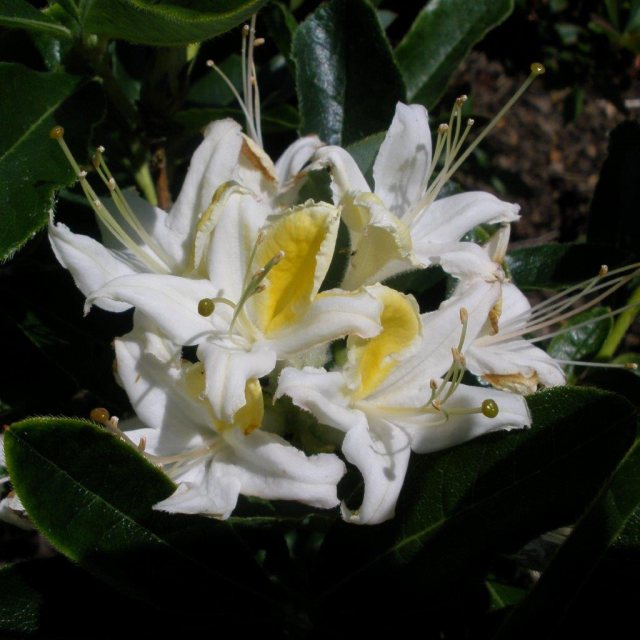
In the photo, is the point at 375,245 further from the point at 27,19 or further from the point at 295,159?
Answer: the point at 27,19

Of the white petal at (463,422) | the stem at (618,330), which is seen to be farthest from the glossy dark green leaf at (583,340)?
the white petal at (463,422)

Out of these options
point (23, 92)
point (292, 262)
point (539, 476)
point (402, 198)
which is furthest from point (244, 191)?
point (539, 476)

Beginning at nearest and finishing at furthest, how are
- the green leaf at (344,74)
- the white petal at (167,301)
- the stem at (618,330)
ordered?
the white petal at (167,301)
the green leaf at (344,74)
the stem at (618,330)

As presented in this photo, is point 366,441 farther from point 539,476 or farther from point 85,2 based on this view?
point 85,2

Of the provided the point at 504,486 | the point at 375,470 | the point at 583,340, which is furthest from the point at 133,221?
the point at 583,340

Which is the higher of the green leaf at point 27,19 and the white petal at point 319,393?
the green leaf at point 27,19

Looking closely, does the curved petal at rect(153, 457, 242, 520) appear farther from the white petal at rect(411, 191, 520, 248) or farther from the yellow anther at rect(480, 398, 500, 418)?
the white petal at rect(411, 191, 520, 248)

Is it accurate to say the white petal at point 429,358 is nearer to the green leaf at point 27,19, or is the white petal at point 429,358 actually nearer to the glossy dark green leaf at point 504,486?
the glossy dark green leaf at point 504,486

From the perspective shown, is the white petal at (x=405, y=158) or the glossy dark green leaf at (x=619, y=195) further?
the glossy dark green leaf at (x=619, y=195)

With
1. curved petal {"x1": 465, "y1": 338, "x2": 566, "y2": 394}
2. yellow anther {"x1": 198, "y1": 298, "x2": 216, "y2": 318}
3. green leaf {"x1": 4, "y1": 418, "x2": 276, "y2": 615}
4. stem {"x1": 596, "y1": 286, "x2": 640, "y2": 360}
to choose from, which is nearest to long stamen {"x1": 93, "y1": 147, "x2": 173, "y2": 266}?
yellow anther {"x1": 198, "y1": 298, "x2": 216, "y2": 318}
